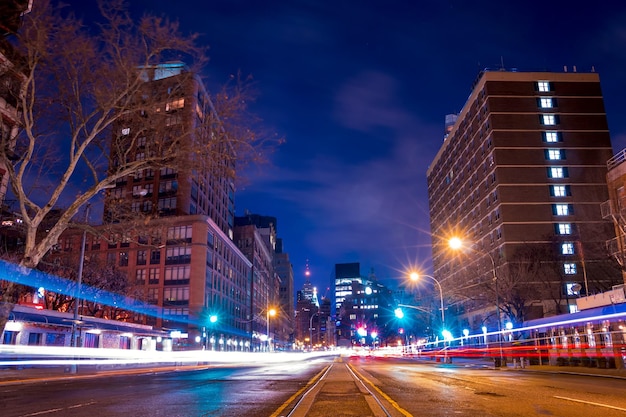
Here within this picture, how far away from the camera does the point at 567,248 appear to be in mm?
69938

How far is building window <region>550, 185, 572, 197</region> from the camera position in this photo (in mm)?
74144

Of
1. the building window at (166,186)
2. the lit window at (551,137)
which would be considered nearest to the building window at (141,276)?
the building window at (166,186)

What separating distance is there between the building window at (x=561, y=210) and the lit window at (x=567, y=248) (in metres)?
5.02

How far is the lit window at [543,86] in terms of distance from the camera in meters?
79.9

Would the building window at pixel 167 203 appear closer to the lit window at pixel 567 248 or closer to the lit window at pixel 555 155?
the lit window at pixel 567 248

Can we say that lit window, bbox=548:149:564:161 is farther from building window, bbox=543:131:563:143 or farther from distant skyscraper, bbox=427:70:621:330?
building window, bbox=543:131:563:143

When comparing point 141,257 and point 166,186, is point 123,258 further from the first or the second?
point 166,186

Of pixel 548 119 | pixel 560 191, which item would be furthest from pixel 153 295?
pixel 548 119

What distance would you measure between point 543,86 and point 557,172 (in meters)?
14.7

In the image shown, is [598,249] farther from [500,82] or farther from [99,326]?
[99,326]

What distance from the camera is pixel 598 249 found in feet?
185

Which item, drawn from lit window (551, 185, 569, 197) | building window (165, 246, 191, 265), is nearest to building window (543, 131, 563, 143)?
lit window (551, 185, 569, 197)

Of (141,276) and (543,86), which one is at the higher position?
(543,86)

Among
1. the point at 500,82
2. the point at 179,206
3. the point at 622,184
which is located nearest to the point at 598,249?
the point at 622,184
